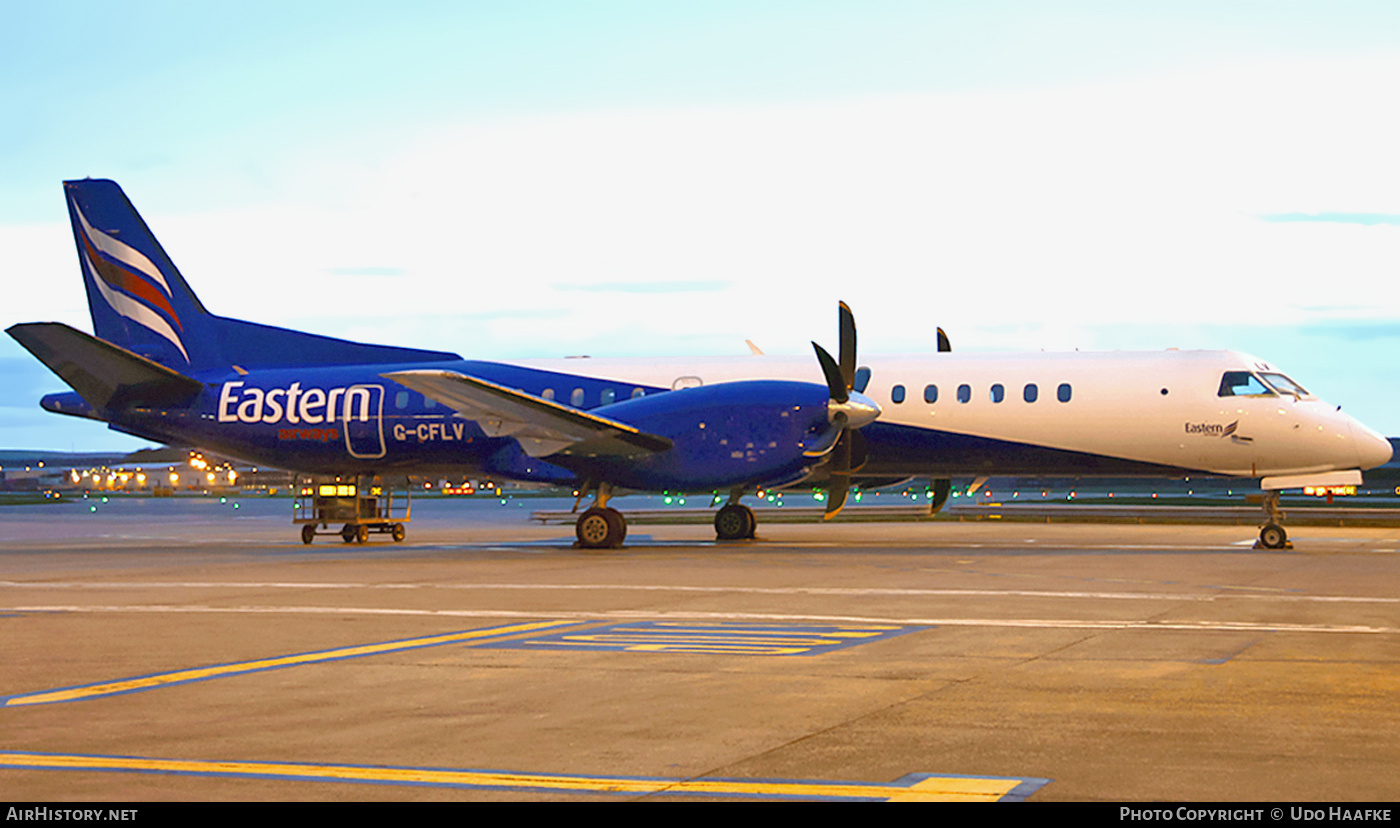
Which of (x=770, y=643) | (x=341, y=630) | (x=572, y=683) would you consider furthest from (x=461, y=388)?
(x=572, y=683)

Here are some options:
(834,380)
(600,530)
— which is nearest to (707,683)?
(834,380)

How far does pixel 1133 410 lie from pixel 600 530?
10255 mm

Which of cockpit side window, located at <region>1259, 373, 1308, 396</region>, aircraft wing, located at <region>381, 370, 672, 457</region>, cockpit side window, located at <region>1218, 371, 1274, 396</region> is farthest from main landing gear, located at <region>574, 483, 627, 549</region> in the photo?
cockpit side window, located at <region>1259, 373, 1308, 396</region>

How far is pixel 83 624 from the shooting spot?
1290 centimetres

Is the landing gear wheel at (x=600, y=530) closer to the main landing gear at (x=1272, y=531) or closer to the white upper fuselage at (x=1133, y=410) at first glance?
the white upper fuselage at (x=1133, y=410)

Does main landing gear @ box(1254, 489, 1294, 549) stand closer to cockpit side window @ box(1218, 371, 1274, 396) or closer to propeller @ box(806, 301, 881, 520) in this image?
cockpit side window @ box(1218, 371, 1274, 396)

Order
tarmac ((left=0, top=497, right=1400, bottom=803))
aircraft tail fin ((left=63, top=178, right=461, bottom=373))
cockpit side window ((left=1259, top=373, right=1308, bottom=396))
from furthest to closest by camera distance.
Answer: aircraft tail fin ((left=63, top=178, right=461, bottom=373)) < cockpit side window ((left=1259, top=373, right=1308, bottom=396)) < tarmac ((left=0, top=497, right=1400, bottom=803))

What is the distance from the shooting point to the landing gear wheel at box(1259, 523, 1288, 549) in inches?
941

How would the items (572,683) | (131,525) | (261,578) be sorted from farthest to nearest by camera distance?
(131,525) → (261,578) → (572,683)

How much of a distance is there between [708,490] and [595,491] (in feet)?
8.92

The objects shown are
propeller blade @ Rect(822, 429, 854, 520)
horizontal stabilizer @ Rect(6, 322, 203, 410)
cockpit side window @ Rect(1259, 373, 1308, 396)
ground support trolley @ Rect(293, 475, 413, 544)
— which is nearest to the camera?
cockpit side window @ Rect(1259, 373, 1308, 396)

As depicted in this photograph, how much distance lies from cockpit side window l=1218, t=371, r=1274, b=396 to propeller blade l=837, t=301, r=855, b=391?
22.3 ft

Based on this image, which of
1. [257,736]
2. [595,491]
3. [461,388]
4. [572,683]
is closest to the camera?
[257,736]
